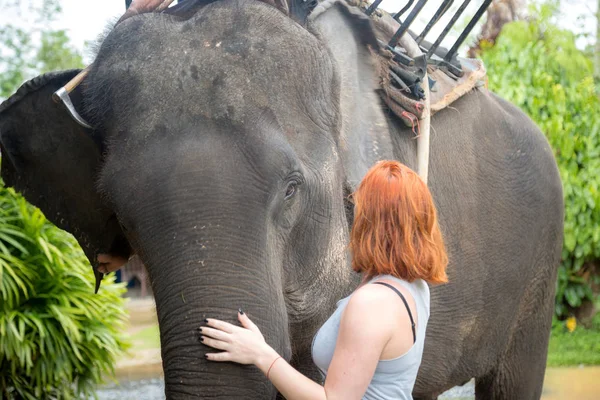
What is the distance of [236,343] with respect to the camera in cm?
242

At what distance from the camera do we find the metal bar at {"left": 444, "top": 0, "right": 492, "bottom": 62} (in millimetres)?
4028

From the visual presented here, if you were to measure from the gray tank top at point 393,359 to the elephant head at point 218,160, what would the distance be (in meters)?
0.20

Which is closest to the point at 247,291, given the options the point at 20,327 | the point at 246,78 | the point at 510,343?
the point at 246,78

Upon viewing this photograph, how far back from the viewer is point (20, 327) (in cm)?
610

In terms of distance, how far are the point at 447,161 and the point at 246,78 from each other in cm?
154

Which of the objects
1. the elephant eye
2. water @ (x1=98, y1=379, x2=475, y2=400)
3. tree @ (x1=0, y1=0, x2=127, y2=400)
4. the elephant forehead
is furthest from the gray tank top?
water @ (x1=98, y1=379, x2=475, y2=400)

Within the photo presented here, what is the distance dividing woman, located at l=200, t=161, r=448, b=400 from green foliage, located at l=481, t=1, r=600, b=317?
23.8 feet

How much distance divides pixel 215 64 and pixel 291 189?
1.49ft

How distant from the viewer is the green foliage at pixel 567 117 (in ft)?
30.8

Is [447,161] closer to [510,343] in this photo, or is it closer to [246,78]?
[510,343]

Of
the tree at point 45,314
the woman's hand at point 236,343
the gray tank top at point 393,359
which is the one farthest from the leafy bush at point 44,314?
the gray tank top at point 393,359

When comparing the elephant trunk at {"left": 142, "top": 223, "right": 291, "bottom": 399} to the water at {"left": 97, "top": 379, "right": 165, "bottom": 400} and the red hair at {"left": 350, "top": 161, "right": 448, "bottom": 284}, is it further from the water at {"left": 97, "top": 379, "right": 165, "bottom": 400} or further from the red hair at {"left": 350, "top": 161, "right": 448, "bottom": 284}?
the water at {"left": 97, "top": 379, "right": 165, "bottom": 400}

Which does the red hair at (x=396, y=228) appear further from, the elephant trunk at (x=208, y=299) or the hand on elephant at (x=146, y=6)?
the hand on elephant at (x=146, y=6)

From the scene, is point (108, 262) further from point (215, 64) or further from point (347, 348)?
point (347, 348)
